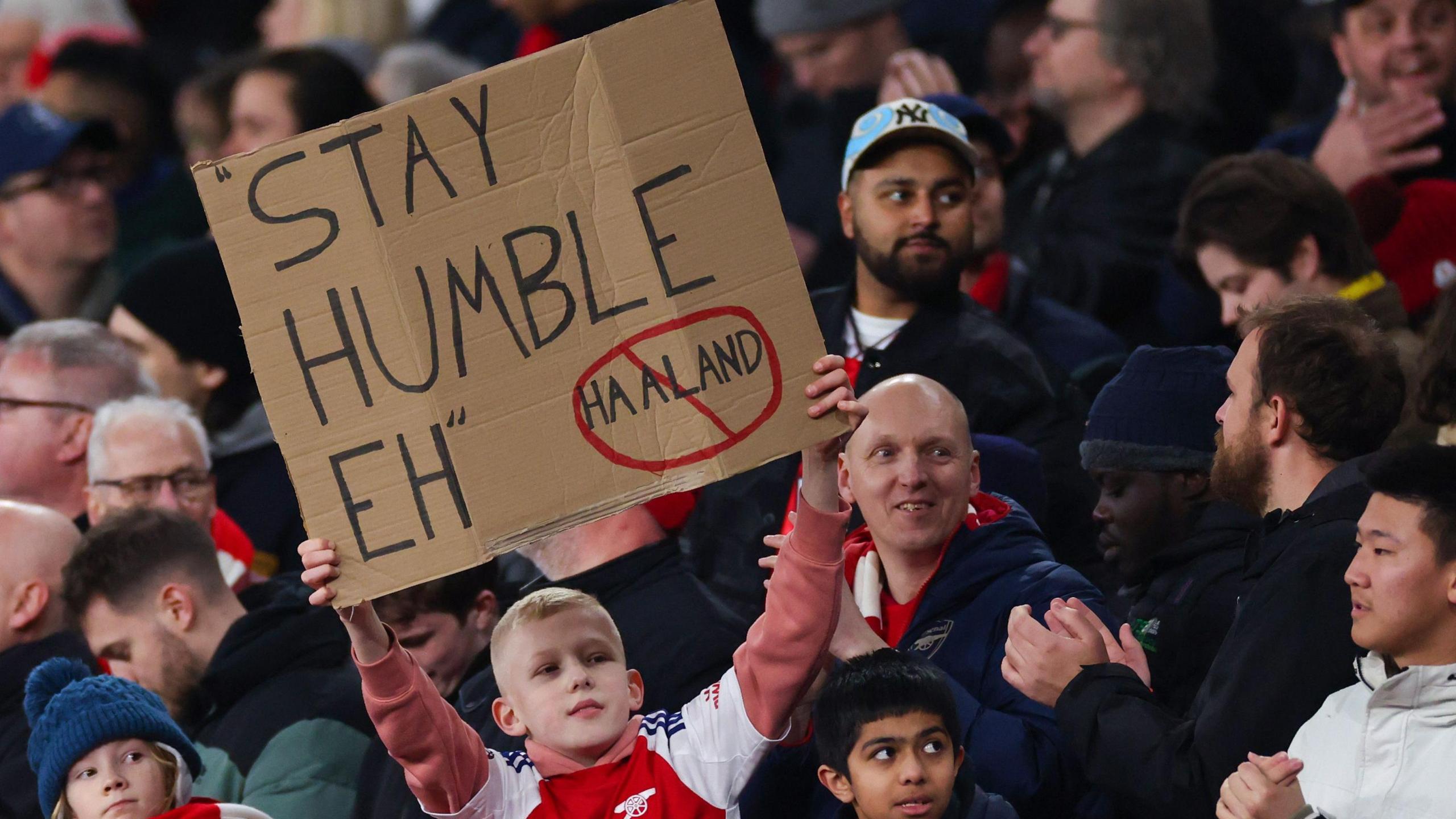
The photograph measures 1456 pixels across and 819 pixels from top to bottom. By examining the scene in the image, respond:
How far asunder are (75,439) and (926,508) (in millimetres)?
3334

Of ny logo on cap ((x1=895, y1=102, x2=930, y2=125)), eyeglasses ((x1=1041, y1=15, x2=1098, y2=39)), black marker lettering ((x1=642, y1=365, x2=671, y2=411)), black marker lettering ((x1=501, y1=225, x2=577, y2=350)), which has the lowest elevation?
black marker lettering ((x1=642, y1=365, x2=671, y2=411))

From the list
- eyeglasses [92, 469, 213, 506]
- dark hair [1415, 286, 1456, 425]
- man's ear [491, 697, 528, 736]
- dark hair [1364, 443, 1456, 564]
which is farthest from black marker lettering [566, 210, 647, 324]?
eyeglasses [92, 469, 213, 506]

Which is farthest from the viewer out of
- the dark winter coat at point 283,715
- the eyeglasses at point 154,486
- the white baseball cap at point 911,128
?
the eyeglasses at point 154,486

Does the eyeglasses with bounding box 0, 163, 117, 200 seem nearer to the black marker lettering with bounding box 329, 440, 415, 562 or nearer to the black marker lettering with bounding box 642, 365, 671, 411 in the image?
the black marker lettering with bounding box 329, 440, 415, 562

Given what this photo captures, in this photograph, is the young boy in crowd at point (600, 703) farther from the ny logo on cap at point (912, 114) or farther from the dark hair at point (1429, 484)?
the ny logo on cap at point (912, 114)

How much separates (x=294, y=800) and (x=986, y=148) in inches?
127

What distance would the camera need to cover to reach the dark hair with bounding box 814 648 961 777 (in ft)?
13.6

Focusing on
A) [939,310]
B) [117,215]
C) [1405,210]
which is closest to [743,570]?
[939,310]

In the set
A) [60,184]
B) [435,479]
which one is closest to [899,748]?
[435,479]

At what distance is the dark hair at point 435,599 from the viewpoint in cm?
539

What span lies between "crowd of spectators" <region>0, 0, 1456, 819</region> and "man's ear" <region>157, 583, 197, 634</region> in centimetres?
1

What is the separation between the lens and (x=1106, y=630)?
13.9 feet

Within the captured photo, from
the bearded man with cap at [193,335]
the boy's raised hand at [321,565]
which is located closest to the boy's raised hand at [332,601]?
the boy's raised hand at [321,565]

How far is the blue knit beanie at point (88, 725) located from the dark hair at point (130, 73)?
19.9ft
